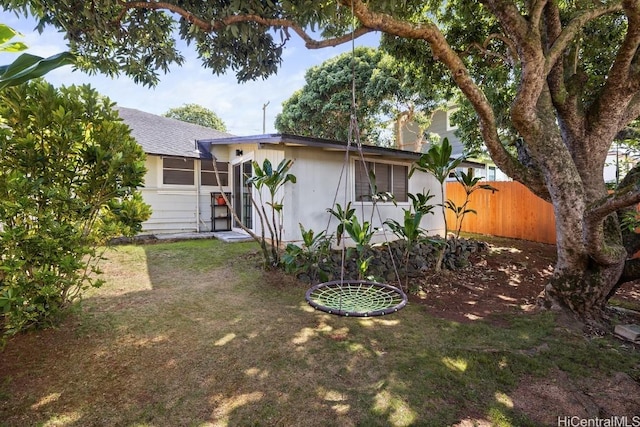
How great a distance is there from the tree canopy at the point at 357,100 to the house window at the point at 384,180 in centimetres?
557

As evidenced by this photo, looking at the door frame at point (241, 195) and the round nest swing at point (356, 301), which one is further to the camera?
the door frame at point (241, 195)

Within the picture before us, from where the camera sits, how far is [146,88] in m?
5.67

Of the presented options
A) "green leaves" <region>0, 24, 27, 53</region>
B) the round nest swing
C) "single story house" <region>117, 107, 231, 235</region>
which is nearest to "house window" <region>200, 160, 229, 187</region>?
"single story house" <region>117, 107, 231, 235</region>

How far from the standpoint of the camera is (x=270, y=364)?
3.20 meters

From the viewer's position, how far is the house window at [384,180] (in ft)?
26.8

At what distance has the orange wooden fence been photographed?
1002 cm

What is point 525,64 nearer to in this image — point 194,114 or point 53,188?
point 53,188

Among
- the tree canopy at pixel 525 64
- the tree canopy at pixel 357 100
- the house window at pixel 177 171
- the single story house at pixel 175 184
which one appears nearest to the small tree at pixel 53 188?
the tree canopy at pixel 525 64

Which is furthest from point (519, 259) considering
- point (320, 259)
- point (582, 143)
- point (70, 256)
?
point (70, 256)

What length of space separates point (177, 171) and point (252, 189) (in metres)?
3.50

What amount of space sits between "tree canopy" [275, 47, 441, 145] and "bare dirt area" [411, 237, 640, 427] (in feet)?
23.8

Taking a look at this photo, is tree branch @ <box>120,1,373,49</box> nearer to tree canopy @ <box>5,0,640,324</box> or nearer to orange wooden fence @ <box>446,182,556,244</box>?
tree canopy @ <box>5,0,640,324</box>

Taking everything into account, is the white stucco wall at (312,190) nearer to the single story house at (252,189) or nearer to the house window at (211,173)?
the single story house at (252,189)

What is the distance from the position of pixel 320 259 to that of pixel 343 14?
4333 millimetres
